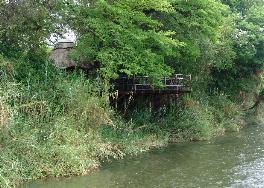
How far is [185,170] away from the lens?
16.1m

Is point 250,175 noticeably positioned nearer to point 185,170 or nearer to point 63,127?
point 185,170

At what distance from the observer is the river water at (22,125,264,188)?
45.6ft

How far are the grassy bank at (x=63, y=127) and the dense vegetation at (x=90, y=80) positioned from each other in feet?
0.11

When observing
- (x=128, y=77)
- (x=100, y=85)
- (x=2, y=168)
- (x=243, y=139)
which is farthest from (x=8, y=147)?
(x=243, y=139)

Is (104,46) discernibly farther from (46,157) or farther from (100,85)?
(46,157)

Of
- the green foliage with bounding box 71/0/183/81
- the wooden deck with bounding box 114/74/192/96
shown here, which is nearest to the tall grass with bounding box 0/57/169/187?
the green foliage with bounding box 71/0/183/81

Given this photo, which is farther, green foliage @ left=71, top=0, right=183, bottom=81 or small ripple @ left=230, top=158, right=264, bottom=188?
green foliage @ left=71, top=0, right=183, bottom=81

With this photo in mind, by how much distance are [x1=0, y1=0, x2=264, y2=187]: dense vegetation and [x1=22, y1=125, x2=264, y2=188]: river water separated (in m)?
0.65

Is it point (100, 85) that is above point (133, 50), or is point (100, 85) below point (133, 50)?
below

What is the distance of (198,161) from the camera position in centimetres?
1781

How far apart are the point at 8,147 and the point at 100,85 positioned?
5.93 metres

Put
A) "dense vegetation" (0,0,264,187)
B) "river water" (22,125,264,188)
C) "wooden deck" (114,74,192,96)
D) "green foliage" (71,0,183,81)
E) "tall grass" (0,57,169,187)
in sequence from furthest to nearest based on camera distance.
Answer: "wooden deck" (114,74,192,96), "green foliage" (71,0,183,81), "dense vegetation" (0,0,264,187), "river water" (22,125,264,188), "tall grass" (0,57,169,187)

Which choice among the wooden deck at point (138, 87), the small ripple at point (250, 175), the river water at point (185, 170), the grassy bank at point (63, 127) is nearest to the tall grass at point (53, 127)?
the grassy bank at point (63, 127)

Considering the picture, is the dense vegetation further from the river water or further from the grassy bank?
the river water
